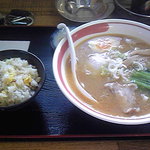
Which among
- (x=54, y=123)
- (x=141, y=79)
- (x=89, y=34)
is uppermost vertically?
(x=89, y=34)

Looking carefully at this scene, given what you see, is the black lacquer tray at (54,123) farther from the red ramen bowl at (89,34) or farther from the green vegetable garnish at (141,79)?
the green vegetable garnish at (141,79)

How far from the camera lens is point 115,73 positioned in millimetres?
1281

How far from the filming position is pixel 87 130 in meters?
1.17

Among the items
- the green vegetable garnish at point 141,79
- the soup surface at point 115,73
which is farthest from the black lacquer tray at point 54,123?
the green vegetable garnish at point 141,79

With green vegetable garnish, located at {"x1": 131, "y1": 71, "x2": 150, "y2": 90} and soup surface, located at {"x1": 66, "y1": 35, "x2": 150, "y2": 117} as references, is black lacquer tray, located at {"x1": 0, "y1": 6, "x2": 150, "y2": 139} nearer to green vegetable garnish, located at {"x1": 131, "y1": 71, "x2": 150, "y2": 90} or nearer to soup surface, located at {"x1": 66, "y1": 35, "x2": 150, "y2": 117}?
soup surface, located at {"x1": 66, "y1": 35, "x2": 150, "y2": 117}

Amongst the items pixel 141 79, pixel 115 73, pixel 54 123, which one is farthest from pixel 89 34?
pixel 54 123

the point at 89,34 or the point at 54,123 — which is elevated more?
the point at 89,34

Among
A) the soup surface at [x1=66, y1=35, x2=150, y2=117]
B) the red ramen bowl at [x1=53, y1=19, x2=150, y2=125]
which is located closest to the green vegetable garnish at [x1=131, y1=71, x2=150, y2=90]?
the soup surface at [x1=66, y1=35, x2=150, y2=117]

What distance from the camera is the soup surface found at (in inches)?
46.0

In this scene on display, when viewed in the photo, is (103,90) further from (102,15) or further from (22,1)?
(22,1)

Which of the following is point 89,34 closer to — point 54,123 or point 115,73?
point 115,73

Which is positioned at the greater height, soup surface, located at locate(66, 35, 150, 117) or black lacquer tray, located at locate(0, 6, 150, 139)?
soup surface, located at locate(66, 35, 150, 117)

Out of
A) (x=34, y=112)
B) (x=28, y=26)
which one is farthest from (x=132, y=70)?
(x=28, y=26)

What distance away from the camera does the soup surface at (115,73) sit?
1.17m
